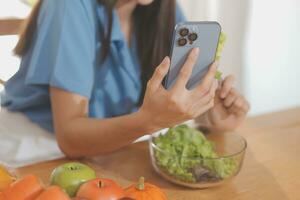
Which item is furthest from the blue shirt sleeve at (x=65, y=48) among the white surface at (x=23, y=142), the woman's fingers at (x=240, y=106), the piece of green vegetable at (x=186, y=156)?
the woman's fingers at (x=240, y=106)

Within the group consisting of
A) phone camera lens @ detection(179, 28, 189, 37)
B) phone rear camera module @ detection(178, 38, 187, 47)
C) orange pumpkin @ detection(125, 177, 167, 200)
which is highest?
phone camera lens @ detection(179, 28, 189, 37)

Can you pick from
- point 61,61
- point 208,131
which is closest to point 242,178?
point 208,131

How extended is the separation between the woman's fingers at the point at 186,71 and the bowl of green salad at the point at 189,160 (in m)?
0.12

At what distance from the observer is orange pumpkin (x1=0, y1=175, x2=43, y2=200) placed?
51 cm

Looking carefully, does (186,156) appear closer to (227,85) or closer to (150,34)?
(227,85)

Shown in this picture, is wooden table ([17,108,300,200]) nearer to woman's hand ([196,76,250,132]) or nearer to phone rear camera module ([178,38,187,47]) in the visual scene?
woman's hand ([196,76,250,132])

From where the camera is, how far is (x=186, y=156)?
81 cm

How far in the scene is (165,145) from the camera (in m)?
0.85

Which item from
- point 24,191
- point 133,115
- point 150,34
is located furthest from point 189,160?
point 150,34

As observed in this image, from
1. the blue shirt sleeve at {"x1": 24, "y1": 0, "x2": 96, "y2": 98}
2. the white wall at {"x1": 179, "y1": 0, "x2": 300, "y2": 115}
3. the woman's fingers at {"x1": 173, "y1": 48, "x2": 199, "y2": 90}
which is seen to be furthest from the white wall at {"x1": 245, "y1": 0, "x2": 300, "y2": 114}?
the woman's fingers at {"x1": 173, "y1": 48, "x2": 199, "y2": 90}

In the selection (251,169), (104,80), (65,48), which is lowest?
(251,169)

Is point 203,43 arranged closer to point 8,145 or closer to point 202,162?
point 202,162

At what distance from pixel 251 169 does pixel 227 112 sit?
8.1 inches

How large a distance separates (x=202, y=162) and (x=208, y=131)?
26cm
